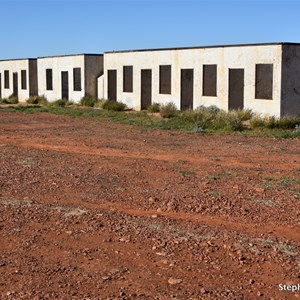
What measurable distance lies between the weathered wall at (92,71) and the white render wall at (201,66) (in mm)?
2328

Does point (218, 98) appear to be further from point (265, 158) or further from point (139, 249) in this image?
point (139, 249)

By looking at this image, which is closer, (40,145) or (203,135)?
(40,145)

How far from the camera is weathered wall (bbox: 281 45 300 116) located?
2094 cm

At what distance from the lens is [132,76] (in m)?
31.8

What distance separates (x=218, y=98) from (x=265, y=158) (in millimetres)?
11323

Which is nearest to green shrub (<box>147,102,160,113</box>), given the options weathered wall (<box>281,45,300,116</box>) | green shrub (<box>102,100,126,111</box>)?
green shrub (<box>102,100,126,111</box>)

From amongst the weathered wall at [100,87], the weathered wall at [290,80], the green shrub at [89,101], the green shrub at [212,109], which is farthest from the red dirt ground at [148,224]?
the weathered wall at [100,87]

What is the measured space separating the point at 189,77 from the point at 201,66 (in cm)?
197

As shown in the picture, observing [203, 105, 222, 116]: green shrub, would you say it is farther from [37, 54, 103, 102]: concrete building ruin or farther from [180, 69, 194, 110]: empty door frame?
[37, 54, 103, 102]: concrete building ruin

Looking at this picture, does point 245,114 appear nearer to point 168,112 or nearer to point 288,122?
point 288,122

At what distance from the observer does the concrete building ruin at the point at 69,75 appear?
35031mm

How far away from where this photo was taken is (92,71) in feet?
115

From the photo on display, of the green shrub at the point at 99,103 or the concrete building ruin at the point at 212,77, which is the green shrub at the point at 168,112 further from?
the green shrub at the point at 99,103

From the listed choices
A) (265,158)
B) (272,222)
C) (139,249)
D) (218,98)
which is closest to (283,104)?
(218,98)
